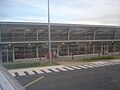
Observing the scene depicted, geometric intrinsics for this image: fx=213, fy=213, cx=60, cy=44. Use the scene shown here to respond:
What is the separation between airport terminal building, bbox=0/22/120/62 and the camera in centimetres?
3052

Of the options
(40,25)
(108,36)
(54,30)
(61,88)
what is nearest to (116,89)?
(61,88)

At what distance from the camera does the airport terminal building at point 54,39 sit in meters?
30.5

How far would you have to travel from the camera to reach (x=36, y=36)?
32.3m

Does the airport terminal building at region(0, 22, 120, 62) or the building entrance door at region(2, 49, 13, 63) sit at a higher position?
the airport terminal building at region(0, 22, 120, 62)

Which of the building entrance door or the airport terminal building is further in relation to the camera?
the building entrance door

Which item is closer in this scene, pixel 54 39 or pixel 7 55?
pixel 7 55

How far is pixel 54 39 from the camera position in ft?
113

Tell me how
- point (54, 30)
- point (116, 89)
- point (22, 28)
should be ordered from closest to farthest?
point (116, 89)
point (22, 28)
point (54, 30)

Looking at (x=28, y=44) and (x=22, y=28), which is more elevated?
(x=22, y=28)

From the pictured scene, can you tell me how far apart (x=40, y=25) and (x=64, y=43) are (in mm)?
7062

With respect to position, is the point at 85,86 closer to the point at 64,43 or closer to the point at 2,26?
the point at 2,26

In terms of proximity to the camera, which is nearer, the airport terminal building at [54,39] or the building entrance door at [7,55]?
the airport terminal building at [54,39]

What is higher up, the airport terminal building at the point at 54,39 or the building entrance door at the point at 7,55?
the airport terminal building at the point at 54,39

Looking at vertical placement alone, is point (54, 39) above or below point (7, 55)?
above
